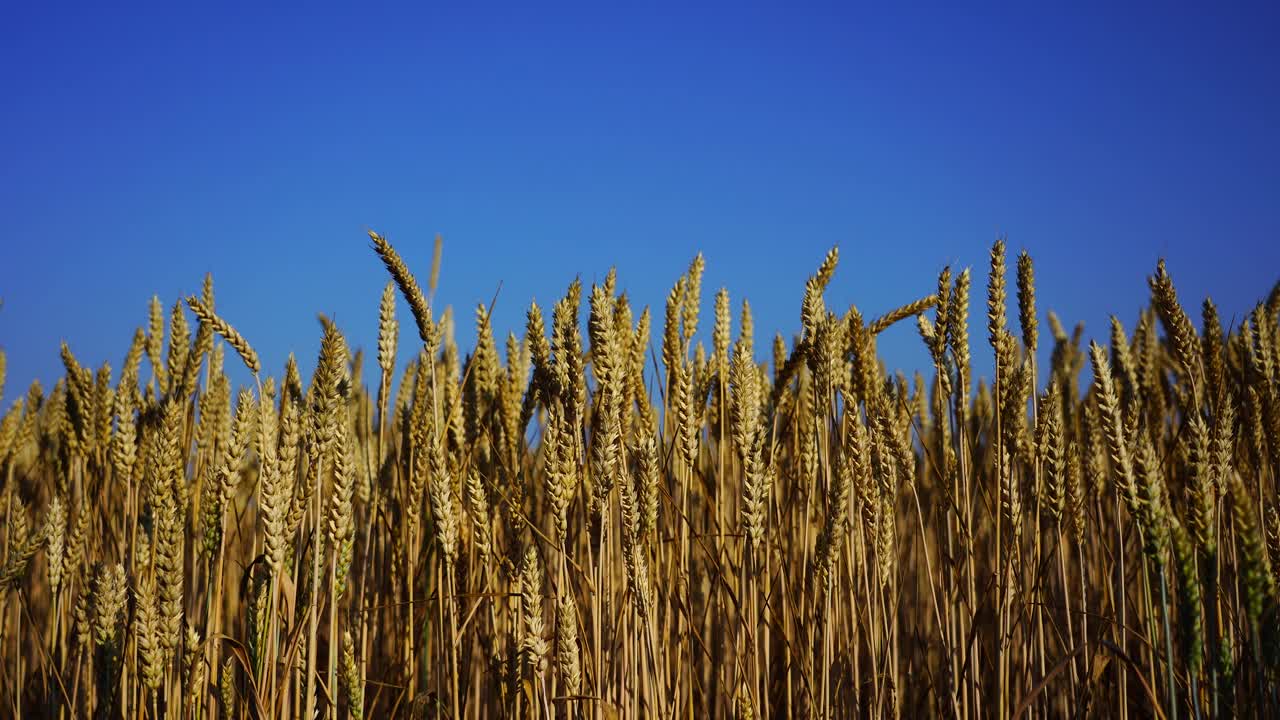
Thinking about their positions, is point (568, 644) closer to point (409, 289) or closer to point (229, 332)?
point (409, 289)

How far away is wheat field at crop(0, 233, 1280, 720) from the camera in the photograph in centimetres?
161

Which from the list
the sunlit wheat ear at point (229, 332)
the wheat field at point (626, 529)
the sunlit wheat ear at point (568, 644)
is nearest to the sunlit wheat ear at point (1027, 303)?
the wheat field at point (626, 529)

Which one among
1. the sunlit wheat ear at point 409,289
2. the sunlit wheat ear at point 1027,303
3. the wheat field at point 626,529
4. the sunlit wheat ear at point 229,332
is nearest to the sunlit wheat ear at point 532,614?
the wheat field at point 626,529

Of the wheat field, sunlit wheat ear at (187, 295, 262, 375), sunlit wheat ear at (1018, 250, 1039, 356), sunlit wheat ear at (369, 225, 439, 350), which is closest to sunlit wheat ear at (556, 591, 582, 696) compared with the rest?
the wheat field

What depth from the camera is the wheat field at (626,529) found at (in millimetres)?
1613

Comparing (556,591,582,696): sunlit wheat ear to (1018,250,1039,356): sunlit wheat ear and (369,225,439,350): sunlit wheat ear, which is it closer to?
(369,225,439,350): sunlit wheat ear

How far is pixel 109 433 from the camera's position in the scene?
2.60m

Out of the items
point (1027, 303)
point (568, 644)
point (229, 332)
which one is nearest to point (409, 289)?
point (229, 332)

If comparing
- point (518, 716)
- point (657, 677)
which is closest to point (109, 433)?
point (518, 716)

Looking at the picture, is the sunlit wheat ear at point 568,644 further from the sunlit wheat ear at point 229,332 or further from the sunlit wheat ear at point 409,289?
the sunlit wheat ear at point 229,332

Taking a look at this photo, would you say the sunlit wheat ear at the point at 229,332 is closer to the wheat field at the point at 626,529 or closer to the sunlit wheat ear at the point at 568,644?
the wheat field at the point at 626,529

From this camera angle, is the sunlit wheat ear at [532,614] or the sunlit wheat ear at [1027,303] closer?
the sunlit wheat ear at [532,614]

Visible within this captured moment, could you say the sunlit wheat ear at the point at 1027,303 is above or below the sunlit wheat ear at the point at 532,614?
above

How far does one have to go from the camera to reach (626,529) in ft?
5.43
